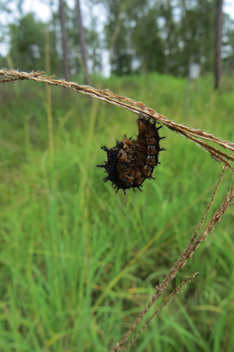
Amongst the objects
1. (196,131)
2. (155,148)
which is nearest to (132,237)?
(155,148)

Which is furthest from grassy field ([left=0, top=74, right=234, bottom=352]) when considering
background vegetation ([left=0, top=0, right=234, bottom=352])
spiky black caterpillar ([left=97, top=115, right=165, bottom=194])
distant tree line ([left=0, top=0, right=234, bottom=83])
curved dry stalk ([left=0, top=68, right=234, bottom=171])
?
distant tree line ([left=0, top=0, right=234, bottom=83])

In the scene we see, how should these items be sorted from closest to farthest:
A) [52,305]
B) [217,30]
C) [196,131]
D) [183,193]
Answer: [196,131] < [52,305] < [183,193] < [217,30]

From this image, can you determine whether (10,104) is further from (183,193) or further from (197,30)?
(197,30)

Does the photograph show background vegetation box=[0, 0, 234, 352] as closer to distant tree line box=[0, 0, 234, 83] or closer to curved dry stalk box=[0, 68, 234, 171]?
curved dry stalk box=[0, 68, 234, 171]

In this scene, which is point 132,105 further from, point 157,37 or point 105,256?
point 157,37

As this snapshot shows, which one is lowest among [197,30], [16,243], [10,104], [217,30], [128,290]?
[128,290]

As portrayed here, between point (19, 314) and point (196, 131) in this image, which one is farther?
point (19, 314)

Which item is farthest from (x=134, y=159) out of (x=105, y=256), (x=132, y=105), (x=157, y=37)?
(x=157, y=37)
